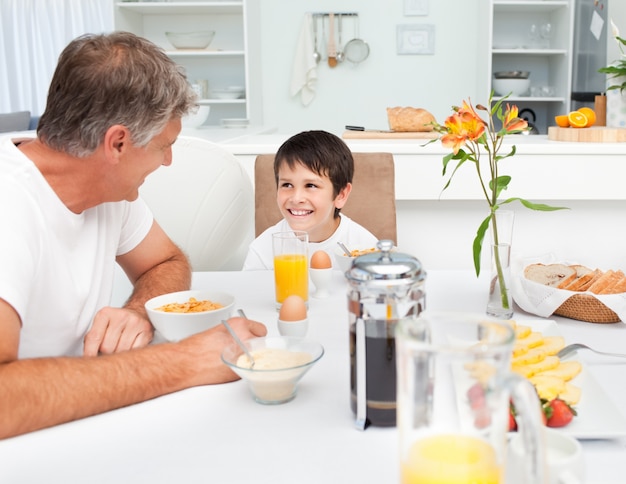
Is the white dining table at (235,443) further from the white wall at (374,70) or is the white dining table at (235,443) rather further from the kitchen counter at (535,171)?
the white wall at (374,70)

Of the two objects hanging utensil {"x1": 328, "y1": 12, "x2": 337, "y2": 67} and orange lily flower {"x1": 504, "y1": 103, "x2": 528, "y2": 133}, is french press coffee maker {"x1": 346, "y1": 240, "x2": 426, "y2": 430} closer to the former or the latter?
orange lily flower {"x1": 504, "y1": 103, "x2": 528, "y2": 133}

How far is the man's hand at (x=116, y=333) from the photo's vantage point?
3.64 ft

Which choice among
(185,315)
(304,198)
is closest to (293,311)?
(185,315)

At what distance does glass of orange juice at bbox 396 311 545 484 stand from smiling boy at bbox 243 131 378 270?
4.70 ft

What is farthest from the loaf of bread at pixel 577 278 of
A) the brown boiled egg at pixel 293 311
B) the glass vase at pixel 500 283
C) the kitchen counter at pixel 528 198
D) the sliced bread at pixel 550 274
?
the kitchen counter at pixel 528 198

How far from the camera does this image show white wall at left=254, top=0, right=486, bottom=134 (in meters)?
5.28

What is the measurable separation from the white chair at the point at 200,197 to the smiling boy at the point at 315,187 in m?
0.23

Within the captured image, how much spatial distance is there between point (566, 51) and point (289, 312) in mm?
4380

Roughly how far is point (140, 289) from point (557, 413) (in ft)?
3.03

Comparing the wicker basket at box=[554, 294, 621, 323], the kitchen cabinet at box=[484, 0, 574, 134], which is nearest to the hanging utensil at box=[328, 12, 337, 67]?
the kitchen cabinet at box=[484, 0, 574, 134]

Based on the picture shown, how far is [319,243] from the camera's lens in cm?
208

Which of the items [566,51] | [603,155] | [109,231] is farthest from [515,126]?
[566,51]

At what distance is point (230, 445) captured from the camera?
0.80 m

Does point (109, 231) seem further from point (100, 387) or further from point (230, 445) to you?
point (230, 445)
